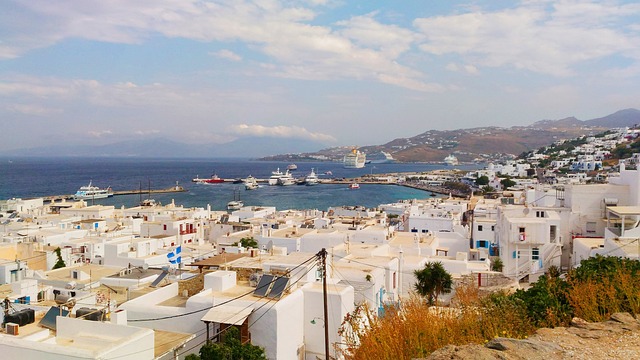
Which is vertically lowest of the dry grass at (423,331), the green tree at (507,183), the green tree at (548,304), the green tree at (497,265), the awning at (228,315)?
the green tree at (497,265)

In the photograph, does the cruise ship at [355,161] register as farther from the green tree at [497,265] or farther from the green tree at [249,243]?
the green tree at [497,265]

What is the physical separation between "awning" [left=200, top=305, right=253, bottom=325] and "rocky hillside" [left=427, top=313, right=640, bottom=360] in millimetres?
4630

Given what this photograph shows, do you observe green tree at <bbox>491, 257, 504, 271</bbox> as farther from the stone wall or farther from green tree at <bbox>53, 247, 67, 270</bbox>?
green tree at <bbox>53, 247, 67, 270</bbox>

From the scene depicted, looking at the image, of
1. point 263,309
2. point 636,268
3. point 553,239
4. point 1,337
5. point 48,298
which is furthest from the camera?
point 553,239

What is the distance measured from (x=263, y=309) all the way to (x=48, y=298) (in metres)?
5.60

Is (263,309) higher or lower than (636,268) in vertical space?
lower

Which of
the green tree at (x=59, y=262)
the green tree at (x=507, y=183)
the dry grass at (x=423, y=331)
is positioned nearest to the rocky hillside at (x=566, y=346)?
the dry grass at (x=423, y=331)

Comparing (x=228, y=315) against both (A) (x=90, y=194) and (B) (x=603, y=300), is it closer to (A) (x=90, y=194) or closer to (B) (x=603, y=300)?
(B) (x=603, y=300)

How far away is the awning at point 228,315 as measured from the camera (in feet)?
25.5

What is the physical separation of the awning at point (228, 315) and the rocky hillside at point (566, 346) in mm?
4630

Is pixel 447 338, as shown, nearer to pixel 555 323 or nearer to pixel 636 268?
pixel 555 323

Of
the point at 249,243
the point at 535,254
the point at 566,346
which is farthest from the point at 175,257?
the point at 566,346

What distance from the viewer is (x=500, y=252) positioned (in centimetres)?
1859

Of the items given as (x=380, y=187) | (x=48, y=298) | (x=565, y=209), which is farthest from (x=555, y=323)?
(x=380, y=187)
